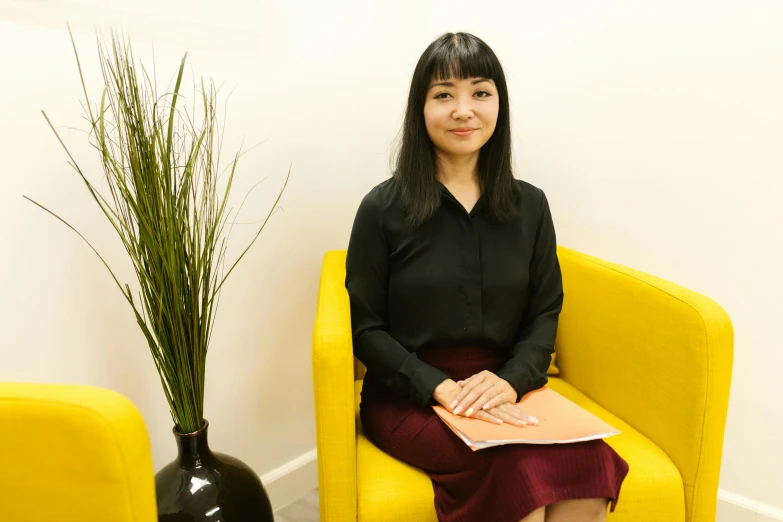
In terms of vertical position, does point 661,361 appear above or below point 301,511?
above

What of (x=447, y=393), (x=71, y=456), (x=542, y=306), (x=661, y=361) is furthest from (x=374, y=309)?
(x=71, y=456)

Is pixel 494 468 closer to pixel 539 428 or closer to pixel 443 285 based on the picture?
pixel 539 428

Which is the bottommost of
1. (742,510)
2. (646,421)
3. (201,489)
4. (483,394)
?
(742,510)

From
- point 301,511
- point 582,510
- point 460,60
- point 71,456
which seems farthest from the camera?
point 301,511

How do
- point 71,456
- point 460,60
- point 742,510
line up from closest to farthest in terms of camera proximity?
1. point 71,456
2. point 460,60
3. point 742,510

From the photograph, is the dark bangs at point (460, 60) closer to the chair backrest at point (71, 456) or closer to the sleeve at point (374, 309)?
the sleeve at point (374, 309)

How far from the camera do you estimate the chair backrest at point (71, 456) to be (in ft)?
2.77

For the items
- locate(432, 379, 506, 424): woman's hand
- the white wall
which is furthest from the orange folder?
the white wall

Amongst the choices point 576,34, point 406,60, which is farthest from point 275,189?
point 576,34

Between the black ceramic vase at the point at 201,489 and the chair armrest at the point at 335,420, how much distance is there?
241 mm

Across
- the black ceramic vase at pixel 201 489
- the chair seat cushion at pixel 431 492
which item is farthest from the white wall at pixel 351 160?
the chair seat cushion at pixel 431 492

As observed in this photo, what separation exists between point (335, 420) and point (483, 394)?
A: 1.05 feet

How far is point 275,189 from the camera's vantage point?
1.79 meters

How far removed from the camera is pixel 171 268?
1.20 metres
